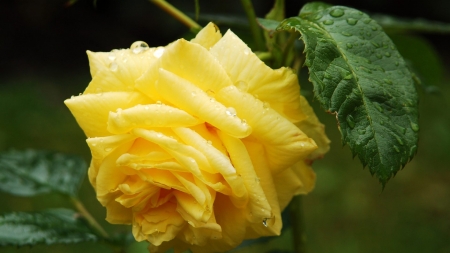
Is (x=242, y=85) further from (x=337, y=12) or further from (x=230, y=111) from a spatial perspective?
(x=337, y=12)

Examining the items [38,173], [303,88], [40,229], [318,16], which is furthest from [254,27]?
[303,88]

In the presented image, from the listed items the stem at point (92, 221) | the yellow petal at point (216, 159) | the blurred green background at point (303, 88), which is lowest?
the blurred green background at point (303, 88)

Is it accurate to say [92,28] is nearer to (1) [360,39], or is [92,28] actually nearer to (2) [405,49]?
(2) [405,49]

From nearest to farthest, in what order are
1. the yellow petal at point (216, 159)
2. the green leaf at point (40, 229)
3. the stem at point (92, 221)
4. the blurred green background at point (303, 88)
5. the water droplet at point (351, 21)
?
the yellow petal at point (216, 159), the water droplet at point (351, 21), the green leaf at point (40, 229), the stem at point (92, 221), the blurred green background at point (303, 88)

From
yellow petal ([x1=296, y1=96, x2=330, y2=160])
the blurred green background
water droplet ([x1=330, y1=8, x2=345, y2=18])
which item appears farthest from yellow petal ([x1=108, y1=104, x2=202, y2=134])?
the blurred green background

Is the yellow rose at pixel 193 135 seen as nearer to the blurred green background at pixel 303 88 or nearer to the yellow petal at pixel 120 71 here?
the yellow petal at pixel 120 71

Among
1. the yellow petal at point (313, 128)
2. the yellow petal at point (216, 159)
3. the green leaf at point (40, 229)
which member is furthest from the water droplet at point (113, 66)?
the green leaf at point (40, 229)

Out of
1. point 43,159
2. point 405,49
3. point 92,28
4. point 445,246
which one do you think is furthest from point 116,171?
point 92,28
